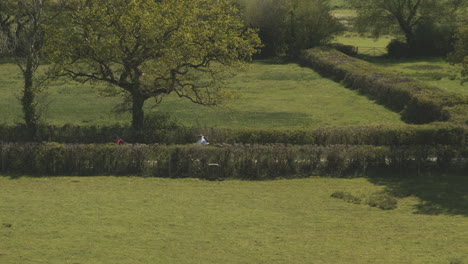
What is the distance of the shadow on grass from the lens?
80.8 ft

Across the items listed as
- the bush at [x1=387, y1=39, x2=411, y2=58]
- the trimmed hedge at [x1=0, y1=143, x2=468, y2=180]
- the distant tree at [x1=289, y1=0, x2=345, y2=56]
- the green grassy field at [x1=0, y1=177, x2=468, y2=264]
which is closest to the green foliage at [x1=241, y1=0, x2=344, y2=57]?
the distant tree at [x1=289, y1=0, x2=345, y2=56]

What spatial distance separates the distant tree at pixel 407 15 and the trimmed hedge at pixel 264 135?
52.6m

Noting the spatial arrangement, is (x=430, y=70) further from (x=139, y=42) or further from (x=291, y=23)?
(x=139, y=42)

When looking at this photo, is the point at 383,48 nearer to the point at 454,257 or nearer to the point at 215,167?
the point at 215,167

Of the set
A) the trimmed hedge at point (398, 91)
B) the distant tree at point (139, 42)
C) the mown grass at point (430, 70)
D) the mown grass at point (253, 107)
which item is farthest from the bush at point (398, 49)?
the distant tree at point (139, 42)

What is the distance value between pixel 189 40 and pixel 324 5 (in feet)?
175

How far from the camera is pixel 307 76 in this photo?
6512 cm

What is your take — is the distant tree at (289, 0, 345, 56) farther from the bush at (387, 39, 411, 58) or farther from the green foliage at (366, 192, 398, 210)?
the green foliage at (366, 192, 398, 210)

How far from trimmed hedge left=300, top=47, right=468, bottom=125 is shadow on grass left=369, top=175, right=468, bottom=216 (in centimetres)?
452

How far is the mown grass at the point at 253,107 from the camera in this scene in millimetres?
41750

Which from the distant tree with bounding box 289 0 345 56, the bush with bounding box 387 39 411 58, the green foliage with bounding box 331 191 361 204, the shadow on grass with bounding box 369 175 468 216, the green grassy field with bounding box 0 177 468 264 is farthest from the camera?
the distant tree with bounding box 289 0 345 56

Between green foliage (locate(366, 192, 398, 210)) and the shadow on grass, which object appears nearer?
the shadow on grass

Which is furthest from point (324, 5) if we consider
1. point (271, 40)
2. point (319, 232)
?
point (319, 232)

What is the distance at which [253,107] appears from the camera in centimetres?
4891
